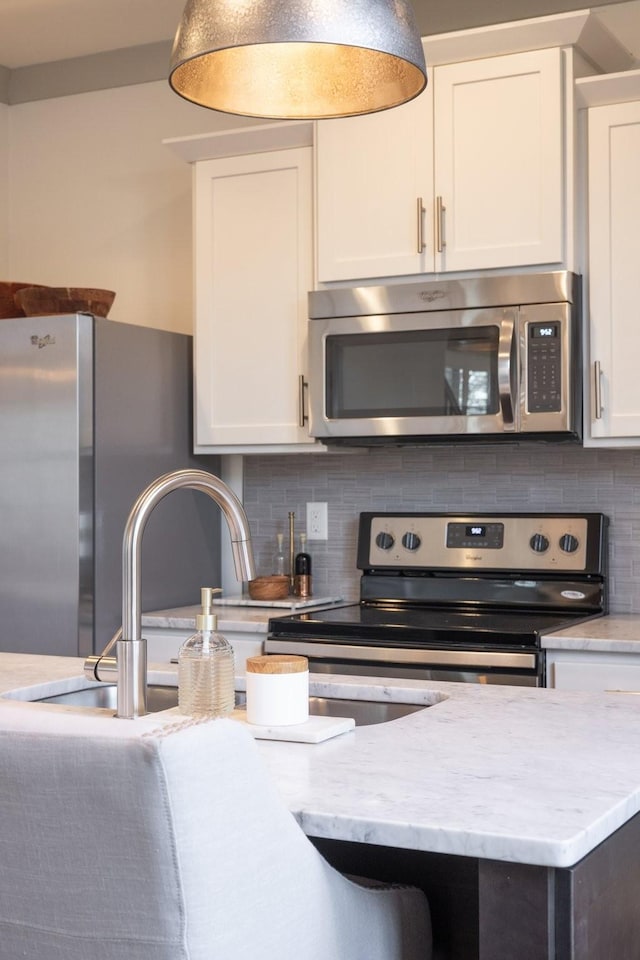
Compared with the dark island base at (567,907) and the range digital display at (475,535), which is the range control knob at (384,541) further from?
the dark island base at (567,907)

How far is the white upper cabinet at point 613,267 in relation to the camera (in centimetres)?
298

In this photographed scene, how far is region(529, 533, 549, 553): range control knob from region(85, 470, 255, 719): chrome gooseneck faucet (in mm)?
1876

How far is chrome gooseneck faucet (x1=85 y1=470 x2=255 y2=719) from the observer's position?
5.09ft

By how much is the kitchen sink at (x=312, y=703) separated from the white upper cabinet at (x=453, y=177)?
1.56 meters

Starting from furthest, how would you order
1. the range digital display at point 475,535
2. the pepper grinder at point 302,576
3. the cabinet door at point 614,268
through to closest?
1. the pepper grinder at point 302,576
2. the range digital display at point 475,535
3. the cabinet door at point 614,268

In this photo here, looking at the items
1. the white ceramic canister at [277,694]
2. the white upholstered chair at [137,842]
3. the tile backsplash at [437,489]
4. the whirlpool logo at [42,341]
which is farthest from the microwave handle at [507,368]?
the white upholstered chair at [137,842]

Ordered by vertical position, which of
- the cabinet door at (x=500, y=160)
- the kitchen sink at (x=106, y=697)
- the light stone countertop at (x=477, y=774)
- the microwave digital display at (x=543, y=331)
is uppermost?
the cabinet door at (x=500, y=160)

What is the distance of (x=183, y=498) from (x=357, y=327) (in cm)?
85

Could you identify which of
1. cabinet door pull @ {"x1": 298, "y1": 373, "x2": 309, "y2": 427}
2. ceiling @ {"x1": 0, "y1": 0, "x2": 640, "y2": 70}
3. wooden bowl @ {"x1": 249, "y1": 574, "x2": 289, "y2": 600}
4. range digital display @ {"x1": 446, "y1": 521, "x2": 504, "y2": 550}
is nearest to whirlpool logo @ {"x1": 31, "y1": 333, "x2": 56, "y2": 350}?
cabinet door pull @ {"x1": 298, "y1": 373, "x2": 309, "y2": 427}

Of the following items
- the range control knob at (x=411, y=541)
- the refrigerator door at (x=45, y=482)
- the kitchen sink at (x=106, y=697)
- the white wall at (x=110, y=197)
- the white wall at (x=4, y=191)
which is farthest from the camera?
the white wall at (x=4, y=191)

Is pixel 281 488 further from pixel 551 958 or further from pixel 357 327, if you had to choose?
pixel 551 958

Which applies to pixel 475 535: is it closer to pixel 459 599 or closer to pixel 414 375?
pixel 459 599

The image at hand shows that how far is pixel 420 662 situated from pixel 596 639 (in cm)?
45

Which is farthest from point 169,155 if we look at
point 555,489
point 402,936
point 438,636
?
point 402,936
